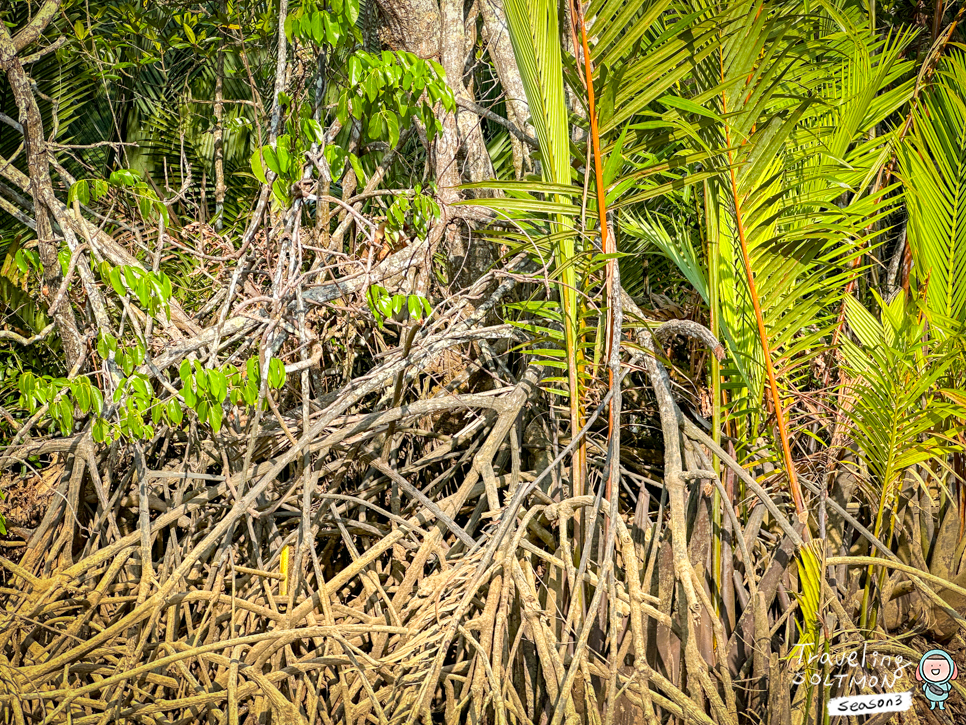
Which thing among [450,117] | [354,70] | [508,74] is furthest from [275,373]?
[508,74]

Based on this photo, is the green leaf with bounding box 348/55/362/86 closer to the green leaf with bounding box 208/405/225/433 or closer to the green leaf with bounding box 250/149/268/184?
the green leaf with bounding box 250/149/268/184

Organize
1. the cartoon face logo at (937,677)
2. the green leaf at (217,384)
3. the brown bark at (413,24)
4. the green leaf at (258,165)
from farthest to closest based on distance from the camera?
the brown bark at (413,24) → the cartoon face logo at (937,677) → the green leaf at (258,165) → the green leaf at (217,384)

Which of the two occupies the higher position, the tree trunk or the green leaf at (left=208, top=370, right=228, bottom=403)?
the tree trunk

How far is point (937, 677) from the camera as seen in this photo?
2588 millimetres

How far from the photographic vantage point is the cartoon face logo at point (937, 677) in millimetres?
2564

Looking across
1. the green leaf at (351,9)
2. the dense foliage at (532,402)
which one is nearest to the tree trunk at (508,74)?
the dense foliage at (532,402)

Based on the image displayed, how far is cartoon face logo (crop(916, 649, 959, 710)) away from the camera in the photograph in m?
2.56

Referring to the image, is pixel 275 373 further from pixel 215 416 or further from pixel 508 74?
pixel 508 74

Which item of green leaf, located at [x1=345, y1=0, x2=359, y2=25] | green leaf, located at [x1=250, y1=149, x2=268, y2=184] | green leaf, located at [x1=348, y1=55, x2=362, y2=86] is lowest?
green leaf, located at [x1=250, y1=149, x2=268, y2=184]

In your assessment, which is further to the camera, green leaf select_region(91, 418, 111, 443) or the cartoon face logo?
the cartoon face logo

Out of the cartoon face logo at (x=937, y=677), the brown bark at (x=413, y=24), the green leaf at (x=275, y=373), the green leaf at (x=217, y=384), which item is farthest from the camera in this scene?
the brown bark at (x=413, y=24)

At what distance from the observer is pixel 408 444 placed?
3.34m

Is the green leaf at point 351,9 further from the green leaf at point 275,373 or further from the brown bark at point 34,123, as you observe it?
the brown bark at point 34,123

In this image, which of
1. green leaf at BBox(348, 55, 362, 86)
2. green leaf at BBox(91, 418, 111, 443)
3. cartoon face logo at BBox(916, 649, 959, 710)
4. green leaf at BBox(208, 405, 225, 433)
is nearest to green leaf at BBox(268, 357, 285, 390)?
green leaf at BBox(208, 405, 225, 433)
